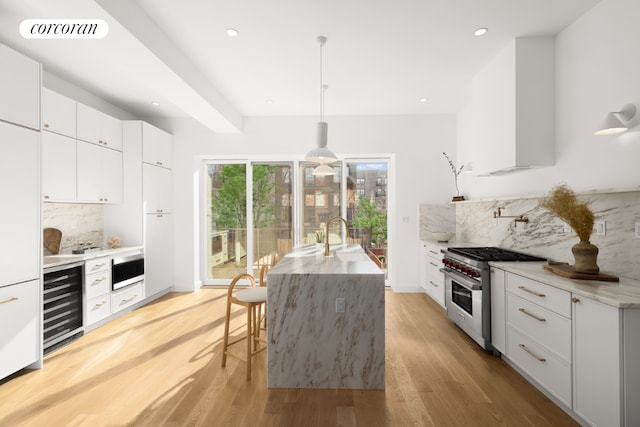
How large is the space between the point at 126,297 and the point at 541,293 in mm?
4360

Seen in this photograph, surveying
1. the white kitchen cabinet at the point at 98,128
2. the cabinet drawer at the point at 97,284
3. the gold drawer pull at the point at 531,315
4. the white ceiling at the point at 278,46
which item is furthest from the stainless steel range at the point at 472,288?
the white kitchen cabinet at the point at 98,128

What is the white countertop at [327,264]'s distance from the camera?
2.30 meters

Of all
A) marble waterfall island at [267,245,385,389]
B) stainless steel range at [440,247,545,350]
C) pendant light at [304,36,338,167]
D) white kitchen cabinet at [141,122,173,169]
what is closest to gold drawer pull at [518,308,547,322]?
stainless steel range at [440,247,545,350]

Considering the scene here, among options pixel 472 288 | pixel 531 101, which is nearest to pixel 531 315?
pixel 472 288

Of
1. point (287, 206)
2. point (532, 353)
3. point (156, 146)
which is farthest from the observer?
point (287, 206)

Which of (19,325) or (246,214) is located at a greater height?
(246,214)

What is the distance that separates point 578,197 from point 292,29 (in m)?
2.75

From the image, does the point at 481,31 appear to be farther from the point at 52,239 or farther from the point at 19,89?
the point at 52,239

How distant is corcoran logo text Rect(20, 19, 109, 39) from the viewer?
5.22ft

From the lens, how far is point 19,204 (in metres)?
2.41

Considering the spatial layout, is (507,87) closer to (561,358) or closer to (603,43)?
(603,43)

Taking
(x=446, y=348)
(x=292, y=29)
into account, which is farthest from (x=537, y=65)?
(x=446, y=348)

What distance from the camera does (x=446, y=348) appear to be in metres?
2.96

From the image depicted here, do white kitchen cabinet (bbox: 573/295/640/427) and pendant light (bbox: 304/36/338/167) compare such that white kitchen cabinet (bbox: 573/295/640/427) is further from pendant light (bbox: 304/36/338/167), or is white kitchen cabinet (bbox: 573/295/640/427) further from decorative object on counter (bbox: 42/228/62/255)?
decorative object on counter (bbox: 42/228/62/255)
